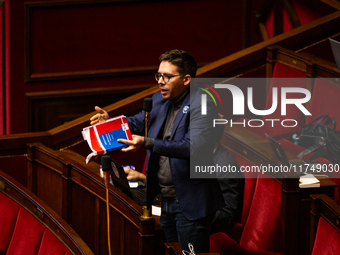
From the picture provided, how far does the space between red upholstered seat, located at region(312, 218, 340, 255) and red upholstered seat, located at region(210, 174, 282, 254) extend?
0.25m

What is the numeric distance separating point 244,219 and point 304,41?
→ 3.13ft

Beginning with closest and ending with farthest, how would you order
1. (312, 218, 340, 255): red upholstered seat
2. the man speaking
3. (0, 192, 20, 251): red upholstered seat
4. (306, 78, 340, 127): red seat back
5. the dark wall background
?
(312, 218, 340, 255): red upholstered seat, the man speaking, (0, 192, 20, 251): red upholstered seat, (306, 78, 340, 127): red seat back, the dark wall background

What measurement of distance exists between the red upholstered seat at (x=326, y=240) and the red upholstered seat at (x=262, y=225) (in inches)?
9.8

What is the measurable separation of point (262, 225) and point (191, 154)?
375 mm

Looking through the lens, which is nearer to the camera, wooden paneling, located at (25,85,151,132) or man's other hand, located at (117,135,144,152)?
man's other hand, located at (117,135,144,152)

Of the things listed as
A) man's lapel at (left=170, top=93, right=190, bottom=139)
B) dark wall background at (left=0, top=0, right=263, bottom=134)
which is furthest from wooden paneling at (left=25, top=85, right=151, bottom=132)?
man's lapel at (left=170, top=93, right=190, bottom=139)

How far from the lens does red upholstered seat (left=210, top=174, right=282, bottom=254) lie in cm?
123

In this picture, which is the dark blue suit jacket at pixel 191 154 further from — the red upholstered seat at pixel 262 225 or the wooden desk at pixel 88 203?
the red upholstered seat at pixel 262 225

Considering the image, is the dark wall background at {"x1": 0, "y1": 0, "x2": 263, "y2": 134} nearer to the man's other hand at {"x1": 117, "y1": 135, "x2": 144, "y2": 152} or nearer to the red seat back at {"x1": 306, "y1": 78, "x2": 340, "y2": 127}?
the red seat back at {"x1": 306, "y1": 78, "x2": 340, "y2": 127}

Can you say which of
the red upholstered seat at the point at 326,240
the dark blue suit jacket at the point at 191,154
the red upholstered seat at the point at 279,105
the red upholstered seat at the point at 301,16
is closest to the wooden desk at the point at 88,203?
the dark blue suit jacket at the point at 191,154

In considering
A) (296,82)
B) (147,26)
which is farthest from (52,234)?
(147,26)

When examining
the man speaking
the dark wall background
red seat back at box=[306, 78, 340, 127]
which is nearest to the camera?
the man speaking

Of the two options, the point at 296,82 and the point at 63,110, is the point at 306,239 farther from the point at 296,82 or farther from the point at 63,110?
the point at 63,110

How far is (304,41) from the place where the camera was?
2.02m
